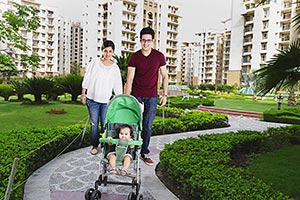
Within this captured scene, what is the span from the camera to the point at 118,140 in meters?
2.56

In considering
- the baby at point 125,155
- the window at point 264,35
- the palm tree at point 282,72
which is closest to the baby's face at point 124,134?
the baby at point 125,155

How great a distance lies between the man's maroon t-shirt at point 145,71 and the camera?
343 cm

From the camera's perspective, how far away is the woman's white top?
3.67 metres

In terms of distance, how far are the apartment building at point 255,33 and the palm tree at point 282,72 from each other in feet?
119

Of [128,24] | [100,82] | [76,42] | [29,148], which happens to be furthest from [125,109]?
[76,42]

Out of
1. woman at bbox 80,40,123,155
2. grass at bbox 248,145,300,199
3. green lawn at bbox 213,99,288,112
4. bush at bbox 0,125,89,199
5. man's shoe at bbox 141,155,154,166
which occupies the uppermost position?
woman at bbox 80,40,123,155

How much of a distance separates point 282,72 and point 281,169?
135 cm

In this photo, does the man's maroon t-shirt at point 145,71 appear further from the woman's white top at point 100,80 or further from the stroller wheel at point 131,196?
the stroller wheel at point 131,196

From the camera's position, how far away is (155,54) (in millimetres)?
3469

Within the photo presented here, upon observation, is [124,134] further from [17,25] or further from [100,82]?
[17,25]

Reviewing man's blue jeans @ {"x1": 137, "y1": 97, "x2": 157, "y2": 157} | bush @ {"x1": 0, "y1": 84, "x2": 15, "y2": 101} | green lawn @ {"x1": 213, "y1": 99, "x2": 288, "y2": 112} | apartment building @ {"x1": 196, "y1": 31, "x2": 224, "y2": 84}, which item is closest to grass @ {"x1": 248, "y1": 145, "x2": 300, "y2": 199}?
man's blue jeans @ {"x1": 137, "y1": 97, "x2": 157, "y2": 157}

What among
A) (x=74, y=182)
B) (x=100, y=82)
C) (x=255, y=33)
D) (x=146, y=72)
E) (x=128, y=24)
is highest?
(x=128, y=24)

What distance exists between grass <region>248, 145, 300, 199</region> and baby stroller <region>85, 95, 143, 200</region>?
1.64 metres

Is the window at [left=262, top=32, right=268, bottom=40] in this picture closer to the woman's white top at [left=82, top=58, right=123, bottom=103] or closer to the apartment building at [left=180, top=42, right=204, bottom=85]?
the apartment building at [left=180, top=42, right=204, bottom=85]
